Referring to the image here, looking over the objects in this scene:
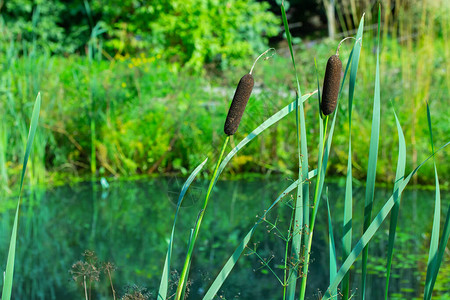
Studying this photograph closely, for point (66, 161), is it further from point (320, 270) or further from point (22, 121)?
point (320, 270)

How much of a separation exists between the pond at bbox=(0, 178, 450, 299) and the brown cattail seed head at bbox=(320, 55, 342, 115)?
1.03 metres

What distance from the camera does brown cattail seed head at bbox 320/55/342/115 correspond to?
107 centimetres

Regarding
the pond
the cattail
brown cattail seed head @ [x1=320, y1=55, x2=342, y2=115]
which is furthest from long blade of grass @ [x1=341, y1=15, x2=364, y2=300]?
the pond

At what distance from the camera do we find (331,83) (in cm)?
108

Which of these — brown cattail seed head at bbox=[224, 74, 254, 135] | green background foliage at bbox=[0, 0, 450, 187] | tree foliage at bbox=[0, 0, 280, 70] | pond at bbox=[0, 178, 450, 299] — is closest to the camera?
brown cattail seed head at bbox=[224, 74, 254, 135]

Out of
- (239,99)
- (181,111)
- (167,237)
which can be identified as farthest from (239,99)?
(181,111)

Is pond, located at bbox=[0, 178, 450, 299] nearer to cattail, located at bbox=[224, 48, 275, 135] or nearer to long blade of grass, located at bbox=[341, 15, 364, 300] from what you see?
long blade of grass, located at bbox=[341, 15, 364, 300]

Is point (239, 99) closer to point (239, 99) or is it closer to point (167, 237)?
point (239, 99)

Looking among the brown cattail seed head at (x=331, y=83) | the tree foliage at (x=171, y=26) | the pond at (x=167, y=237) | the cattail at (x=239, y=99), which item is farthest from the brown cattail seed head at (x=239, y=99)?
the tree foliage at (x=171, y=26)

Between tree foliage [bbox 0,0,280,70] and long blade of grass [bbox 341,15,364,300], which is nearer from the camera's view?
long blade of grass [bbox 341,15,364,300]

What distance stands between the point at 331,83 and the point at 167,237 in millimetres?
2825

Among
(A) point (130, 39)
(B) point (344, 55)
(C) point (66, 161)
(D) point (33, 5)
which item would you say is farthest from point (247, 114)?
(D) point (33, 5)

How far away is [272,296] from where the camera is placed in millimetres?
2727

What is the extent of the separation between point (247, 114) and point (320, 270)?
2.54 m
